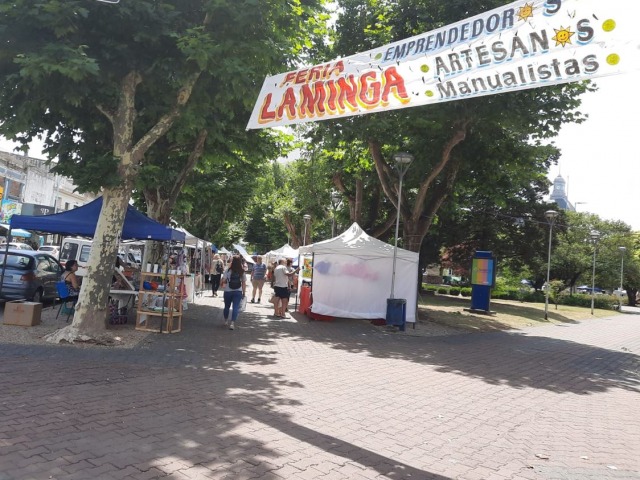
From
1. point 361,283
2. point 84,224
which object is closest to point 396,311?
point 361,283

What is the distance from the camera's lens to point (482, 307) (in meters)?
23.4

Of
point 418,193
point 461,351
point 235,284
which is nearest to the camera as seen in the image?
point 461,351

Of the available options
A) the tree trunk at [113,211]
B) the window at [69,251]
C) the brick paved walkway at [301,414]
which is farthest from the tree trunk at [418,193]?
the window at [69,251]

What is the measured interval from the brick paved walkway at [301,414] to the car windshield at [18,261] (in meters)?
5.09

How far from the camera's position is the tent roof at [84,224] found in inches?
429

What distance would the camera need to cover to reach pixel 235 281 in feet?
39.5

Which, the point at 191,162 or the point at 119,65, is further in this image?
the point at 191,162

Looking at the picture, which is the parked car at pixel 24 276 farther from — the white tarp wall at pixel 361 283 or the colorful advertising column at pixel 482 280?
the colorful advertising column at pixel 482 280

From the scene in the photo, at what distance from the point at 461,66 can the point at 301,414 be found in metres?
4.47

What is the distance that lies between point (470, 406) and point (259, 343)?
499cm

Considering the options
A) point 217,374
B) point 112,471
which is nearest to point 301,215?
point 217,374

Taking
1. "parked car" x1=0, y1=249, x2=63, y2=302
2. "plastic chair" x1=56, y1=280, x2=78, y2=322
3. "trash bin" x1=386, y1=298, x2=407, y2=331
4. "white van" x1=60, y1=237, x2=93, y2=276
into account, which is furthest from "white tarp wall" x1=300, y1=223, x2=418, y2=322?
"white van" x1=60, y1=237, x2=93, y2=276

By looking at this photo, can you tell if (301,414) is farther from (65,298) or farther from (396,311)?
(396,311)

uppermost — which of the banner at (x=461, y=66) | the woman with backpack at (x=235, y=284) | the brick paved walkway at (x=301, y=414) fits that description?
the banner at (x=461, y=66)
